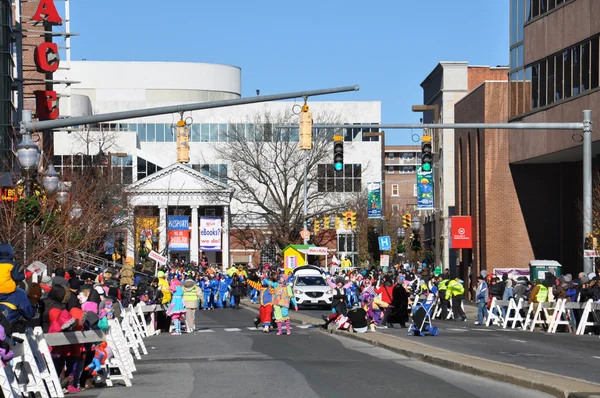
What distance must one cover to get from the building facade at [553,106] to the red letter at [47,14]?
27.6m

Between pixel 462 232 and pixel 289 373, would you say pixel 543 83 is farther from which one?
pixel 289 373

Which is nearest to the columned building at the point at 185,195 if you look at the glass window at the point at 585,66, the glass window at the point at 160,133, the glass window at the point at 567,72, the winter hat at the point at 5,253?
the glass window at the point at 160,133

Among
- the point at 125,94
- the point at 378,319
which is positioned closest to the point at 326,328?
the point at 378,319

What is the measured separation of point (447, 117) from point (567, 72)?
29.4m

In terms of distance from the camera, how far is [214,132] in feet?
449

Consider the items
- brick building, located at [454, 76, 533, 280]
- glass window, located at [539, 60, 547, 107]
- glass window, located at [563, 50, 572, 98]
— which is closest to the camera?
glass window, located at [563, 50, 572, 98]

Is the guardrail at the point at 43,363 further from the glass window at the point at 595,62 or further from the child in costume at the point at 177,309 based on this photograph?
the glass window at the point at 595,62

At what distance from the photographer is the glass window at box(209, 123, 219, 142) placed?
13675cm

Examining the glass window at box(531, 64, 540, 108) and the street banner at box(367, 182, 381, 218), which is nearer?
the glass window at box(531, 64, 540, 108)

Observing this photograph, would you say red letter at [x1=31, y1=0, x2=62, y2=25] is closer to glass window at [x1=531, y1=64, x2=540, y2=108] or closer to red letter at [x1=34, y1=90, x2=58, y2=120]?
red letter at [x1=34, y1=90, x2=58, y2=120]

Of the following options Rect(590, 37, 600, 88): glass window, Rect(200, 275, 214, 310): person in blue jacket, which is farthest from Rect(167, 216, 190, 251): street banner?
Rect(590, 37, 600, 88): glass window

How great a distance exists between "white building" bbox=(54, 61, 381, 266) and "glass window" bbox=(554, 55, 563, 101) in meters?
51.3

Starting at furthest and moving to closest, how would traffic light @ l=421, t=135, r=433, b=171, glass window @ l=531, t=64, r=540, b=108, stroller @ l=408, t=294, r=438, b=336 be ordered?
1. glass window @ l=531, t=64, r=540, b=108
2. traffic light @ l=421, t=135, r=433, b=171
3. stroller @ l=408, t=294, r=438, b=336

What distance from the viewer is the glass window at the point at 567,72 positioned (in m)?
49.9
